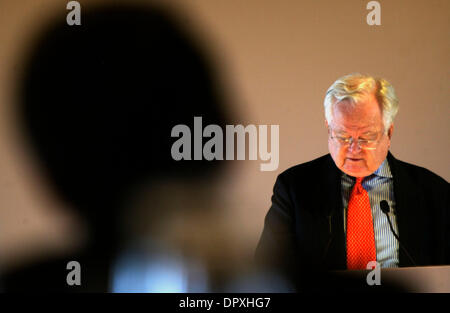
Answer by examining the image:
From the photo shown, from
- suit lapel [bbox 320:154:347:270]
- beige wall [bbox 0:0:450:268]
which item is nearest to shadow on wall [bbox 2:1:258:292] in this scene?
beige wall [bbox 0:0:450:268]

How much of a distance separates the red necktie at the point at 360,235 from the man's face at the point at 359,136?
158mm

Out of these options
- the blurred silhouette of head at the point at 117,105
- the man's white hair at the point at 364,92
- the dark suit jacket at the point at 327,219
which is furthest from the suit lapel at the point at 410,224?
the blurred silhouette of head at the point at 117,105

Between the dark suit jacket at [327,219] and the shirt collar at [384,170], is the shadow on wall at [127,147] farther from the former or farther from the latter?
the shirt collar at [384,170]

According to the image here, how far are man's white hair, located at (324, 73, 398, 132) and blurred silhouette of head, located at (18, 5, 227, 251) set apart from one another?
614 millimetres

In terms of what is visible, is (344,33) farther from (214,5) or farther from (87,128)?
(87,128)

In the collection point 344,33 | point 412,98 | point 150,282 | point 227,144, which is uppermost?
point 344,33

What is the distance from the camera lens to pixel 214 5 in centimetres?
362

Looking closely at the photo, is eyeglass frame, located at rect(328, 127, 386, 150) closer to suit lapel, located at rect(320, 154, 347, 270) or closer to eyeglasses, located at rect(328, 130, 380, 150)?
eyeglasses, located at rect(328, 130, 380, 150)

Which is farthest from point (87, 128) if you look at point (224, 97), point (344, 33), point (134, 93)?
point (344, 33)

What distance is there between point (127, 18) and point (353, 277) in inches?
76.4

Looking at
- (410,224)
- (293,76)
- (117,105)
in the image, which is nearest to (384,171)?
(410,224)

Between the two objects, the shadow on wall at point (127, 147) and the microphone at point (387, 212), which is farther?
the shadow on wall at point (127, 147)

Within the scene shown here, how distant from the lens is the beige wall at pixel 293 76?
11.5 ft

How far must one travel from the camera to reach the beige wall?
3.51 metres
